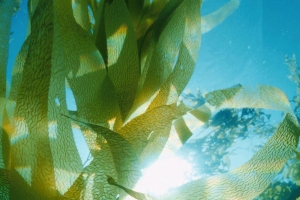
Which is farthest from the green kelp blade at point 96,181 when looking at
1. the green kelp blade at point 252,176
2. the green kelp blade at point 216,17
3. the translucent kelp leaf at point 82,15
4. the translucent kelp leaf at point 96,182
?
the green kelp blade at point 216,17

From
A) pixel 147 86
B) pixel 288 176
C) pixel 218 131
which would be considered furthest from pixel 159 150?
pixel 288 176

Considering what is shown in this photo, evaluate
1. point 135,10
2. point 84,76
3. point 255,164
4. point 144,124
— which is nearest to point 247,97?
point 255,164

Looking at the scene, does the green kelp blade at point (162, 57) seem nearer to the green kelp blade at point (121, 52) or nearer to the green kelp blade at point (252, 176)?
the green kelp blade at point (121, 52)

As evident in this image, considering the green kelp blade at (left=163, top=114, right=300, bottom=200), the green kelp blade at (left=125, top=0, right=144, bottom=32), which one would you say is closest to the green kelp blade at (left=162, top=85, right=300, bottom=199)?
the green kelp blade at (left=163, top=114, right=300, bottom=200)

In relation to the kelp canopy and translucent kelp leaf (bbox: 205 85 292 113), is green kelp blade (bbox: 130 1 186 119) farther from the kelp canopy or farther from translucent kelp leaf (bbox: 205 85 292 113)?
translucent kelp leaf (bbox: 205 85 292 113)

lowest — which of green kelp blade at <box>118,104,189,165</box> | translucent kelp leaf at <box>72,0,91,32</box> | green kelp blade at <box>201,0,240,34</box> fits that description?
green kelp blade at <box>118,104,189,165</box>
